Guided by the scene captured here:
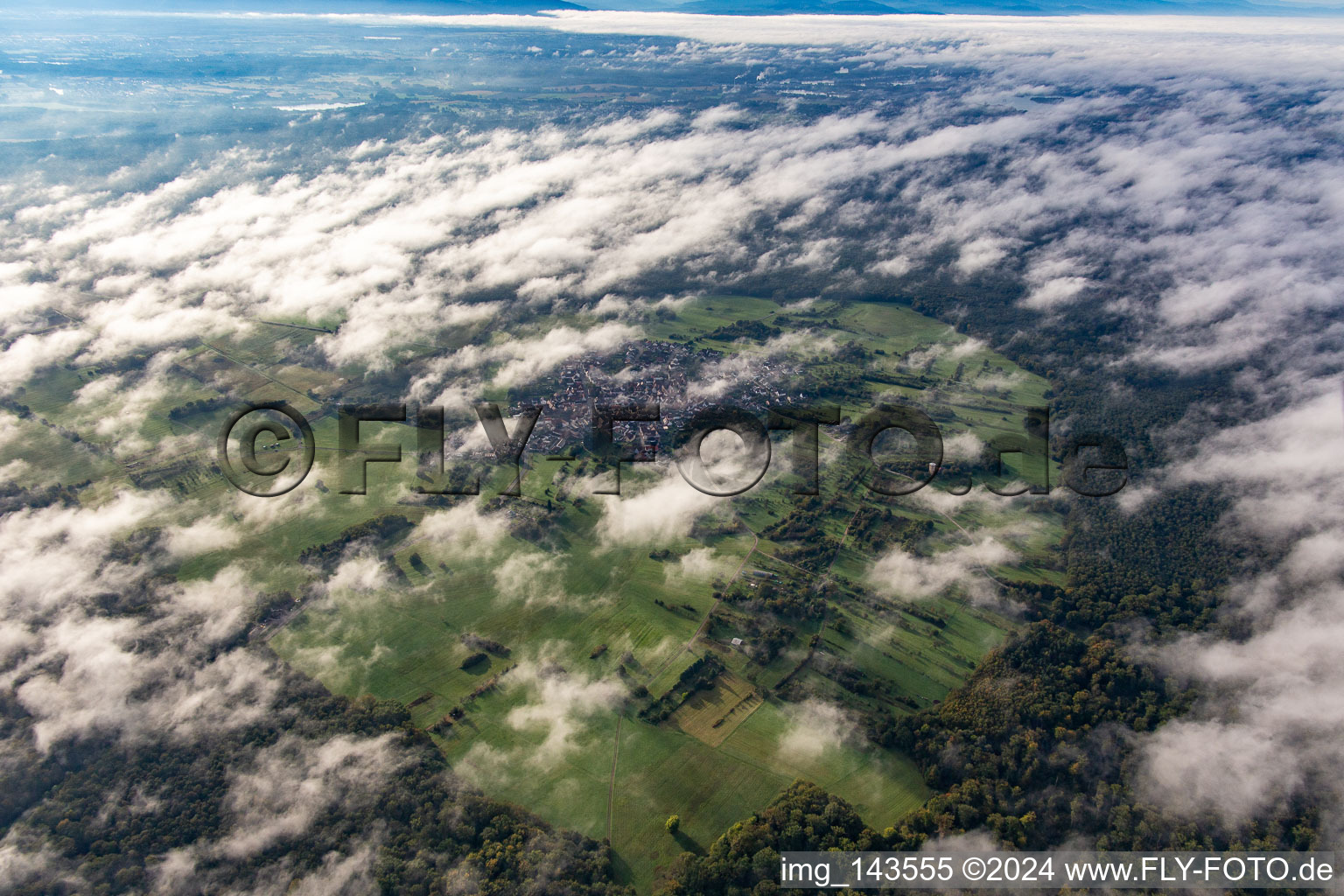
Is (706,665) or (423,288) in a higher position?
(423,288)

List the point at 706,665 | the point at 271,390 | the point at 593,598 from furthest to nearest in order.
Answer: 1. the point at 271,390
2. the point at 593,598
3. the point at 706,665

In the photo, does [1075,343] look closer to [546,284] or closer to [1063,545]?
[1063,545]

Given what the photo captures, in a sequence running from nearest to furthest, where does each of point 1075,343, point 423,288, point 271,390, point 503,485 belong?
point 503,485 → point 271,390 → point 1075,343 → point 423,288

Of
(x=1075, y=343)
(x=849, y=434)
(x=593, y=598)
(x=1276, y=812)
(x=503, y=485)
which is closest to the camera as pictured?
(x=1276, y=812)

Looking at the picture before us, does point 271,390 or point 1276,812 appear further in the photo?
point 271,390

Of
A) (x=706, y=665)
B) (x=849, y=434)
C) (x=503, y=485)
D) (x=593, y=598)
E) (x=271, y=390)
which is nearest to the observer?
(x=706, y=665)

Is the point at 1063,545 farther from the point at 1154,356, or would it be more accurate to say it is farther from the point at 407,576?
the point at 407,576

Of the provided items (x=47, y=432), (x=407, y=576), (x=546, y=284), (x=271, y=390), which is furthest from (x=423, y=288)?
(x=407, y=576)

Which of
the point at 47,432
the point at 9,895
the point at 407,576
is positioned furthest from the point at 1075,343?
the point at 47,432

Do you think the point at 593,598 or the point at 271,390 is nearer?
the point at 593,598
